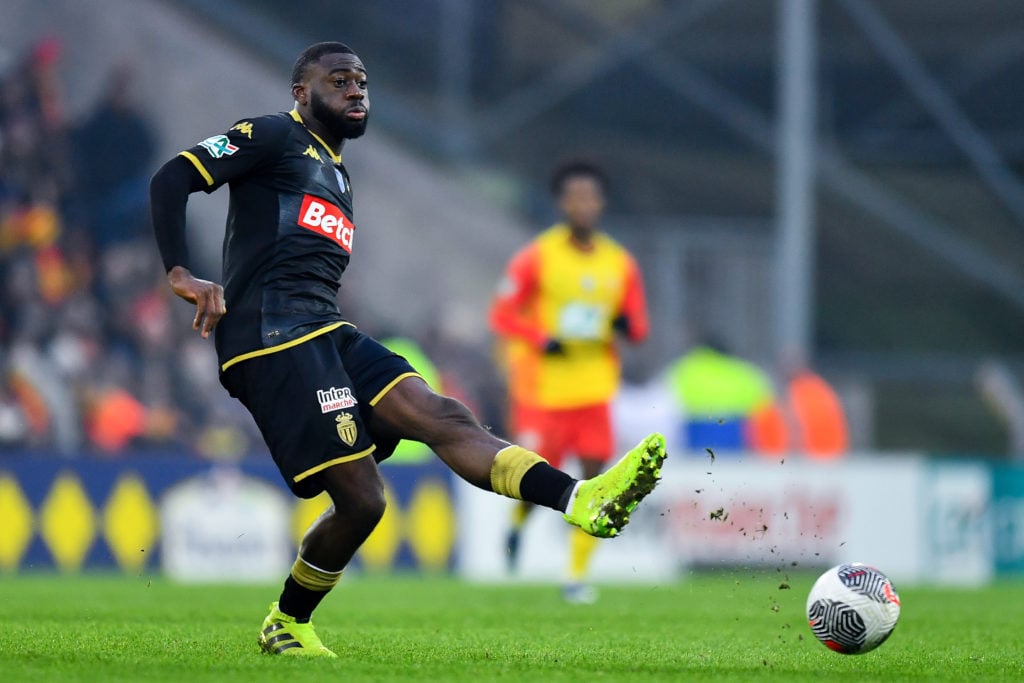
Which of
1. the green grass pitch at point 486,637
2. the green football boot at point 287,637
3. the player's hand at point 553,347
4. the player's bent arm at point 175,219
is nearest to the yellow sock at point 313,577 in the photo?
the green football boot at point 287,637

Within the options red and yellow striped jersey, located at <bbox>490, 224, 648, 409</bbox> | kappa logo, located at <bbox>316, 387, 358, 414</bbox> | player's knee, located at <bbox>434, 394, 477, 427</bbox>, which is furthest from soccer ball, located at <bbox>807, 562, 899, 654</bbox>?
red and yellow striped jersey, located at <bbox>490, 224, 648, 409</bbox>

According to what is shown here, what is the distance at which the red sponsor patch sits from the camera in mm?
6516

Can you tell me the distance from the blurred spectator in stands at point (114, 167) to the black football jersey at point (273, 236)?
1193 centimetres

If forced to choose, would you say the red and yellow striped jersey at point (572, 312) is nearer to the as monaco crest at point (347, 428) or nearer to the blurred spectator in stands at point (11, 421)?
the as monaco crest at point (347, 428)

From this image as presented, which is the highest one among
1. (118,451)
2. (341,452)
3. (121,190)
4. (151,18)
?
(151,18)

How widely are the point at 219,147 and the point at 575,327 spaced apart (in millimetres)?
5191

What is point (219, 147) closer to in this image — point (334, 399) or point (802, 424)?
point (334, 399)

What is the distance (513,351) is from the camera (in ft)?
39.9

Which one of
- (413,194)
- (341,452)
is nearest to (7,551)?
(413,194)

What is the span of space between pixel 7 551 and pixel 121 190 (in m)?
5.16

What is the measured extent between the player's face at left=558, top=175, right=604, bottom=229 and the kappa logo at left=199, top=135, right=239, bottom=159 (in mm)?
4889

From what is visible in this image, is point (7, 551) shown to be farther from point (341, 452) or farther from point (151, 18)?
point (341, 452)

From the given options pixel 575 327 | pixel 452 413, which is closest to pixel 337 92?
pixel 452 413

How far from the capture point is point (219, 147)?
6328 millimetres
